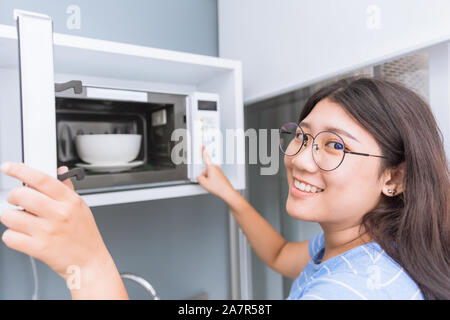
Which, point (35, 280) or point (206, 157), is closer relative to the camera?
point (206, 157)

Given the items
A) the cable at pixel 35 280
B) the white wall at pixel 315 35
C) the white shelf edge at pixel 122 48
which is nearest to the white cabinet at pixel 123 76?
the white shelf edge at pixel 122 48

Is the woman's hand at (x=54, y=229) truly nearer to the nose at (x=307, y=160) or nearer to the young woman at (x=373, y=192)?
the young woman at (x=373, y=192)

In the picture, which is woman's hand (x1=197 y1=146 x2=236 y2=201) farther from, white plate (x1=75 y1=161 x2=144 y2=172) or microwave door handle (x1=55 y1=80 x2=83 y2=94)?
microwave door handle (x1=55 y1=80 x2=83 y2=94)

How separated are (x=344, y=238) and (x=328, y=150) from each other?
22cm

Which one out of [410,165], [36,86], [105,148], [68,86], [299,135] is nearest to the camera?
[36,86]

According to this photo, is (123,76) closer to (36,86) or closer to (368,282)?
(36,86)

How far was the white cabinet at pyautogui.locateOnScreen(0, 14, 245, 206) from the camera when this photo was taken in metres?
0.79

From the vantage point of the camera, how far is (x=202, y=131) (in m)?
0.91

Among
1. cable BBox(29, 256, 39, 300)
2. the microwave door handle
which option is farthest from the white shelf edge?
cable BBox(29, 256, 39, 300)

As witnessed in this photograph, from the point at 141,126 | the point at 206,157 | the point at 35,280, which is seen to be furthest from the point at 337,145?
the point at 35,280

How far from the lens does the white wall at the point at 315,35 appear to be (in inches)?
26.8

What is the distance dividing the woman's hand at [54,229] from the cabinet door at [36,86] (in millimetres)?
27

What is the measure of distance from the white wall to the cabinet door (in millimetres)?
688

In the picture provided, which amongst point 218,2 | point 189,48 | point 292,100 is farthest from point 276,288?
point 218,2
